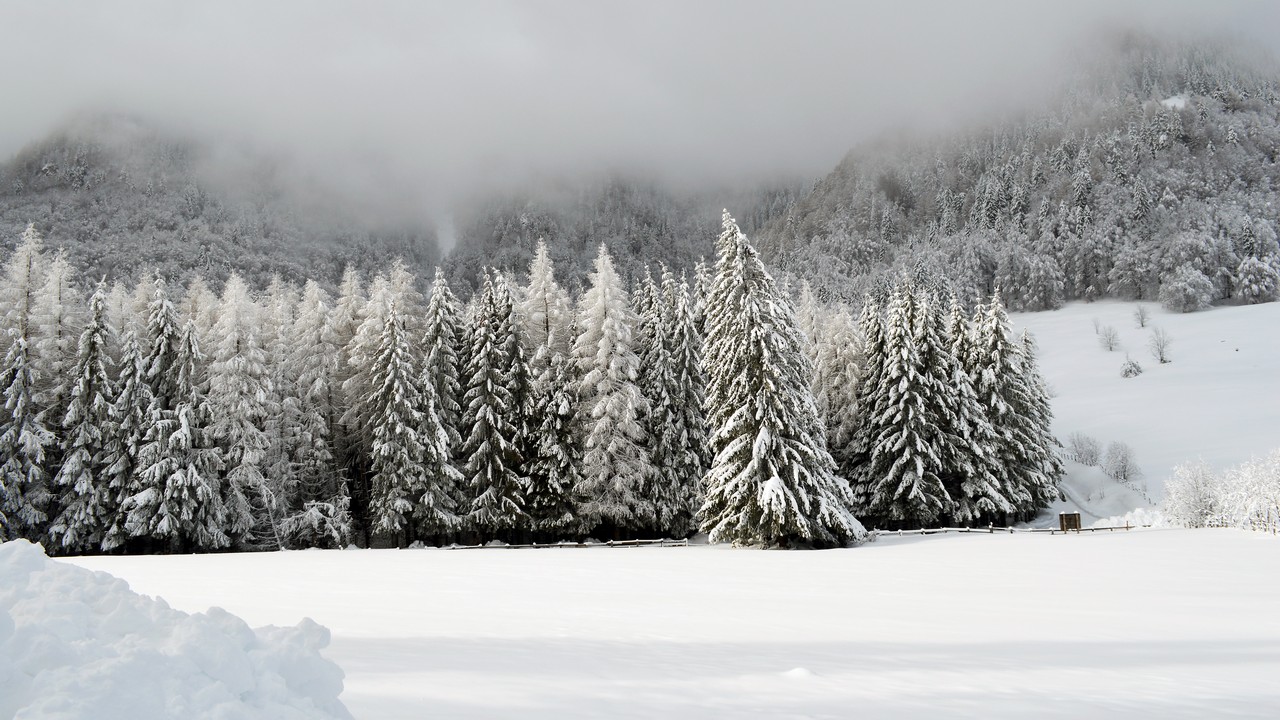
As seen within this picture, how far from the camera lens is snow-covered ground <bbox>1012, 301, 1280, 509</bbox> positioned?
54.5 m

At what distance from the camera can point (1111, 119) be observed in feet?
547

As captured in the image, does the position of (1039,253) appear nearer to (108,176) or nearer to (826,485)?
(826,485)

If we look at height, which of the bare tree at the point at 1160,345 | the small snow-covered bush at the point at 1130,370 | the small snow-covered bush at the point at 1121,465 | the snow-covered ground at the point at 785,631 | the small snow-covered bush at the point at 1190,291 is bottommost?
the small snow-covered bush at the point at 1121,465

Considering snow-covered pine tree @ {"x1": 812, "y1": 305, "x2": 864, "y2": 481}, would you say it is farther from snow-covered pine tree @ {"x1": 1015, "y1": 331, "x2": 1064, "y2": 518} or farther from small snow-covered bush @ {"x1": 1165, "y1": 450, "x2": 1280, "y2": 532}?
small snow-covered bush @ {"x1": 1165, "y1": 450, "x2": 1280, "y2": 532}

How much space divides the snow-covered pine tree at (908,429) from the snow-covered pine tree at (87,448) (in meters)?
37.4

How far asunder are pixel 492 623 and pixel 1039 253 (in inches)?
4939

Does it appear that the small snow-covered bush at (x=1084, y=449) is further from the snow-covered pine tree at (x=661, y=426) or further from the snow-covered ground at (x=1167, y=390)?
the snow-covered pine tree at (x=661, y=426)

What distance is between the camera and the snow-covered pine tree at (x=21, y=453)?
31.9 metres

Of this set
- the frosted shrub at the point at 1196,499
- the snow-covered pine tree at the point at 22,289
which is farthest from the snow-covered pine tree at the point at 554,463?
the frosted shrub at the point at 1196,499

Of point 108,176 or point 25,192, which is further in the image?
point 108,176

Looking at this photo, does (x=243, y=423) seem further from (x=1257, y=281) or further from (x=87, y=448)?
(x=1257, y=281)

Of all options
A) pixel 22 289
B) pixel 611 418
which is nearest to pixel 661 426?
pixel 611 418

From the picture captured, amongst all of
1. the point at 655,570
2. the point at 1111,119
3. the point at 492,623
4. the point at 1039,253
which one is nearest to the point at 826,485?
the point at 655,570

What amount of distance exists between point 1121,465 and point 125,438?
62648 millimetres
